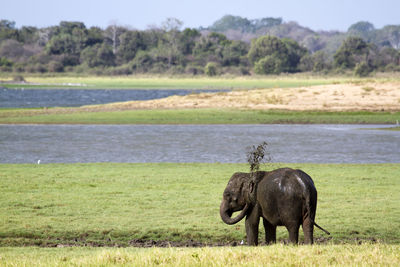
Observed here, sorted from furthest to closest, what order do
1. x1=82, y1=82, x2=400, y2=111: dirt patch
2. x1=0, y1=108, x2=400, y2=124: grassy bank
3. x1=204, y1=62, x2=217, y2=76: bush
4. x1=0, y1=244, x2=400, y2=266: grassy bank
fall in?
x1=204, y1=62, x2=217, y2=76: bush → x1=82, y1=82, x2=400, y2=111: dirt patch → x1=0, y1=108, x2=400, y2=124: grassy bank → x1=0, y1=244, x2=400, y2=266: grassy bank

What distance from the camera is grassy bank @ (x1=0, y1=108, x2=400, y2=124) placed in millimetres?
40969

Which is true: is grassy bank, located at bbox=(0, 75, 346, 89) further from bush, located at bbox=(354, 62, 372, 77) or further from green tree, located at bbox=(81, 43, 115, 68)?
green tree, located at bbox=(81, 43, 115, 68)

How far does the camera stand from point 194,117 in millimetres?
42594

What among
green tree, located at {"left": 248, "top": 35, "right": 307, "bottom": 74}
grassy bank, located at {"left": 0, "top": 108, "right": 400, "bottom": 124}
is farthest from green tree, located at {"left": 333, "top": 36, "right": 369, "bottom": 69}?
grassy bank, located at {"left": 0, "top": 108, "right": 400, "bottom": 124}

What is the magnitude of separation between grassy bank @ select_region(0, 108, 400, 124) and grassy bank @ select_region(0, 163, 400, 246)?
19.7m

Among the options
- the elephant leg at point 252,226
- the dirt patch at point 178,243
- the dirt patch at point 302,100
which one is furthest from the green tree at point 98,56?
the elephant leg at point 252,226

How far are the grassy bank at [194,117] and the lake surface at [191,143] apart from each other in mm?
1967

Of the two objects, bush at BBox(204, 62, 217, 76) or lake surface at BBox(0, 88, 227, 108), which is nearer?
lake surface at BBox(0, 88, 227, 108)

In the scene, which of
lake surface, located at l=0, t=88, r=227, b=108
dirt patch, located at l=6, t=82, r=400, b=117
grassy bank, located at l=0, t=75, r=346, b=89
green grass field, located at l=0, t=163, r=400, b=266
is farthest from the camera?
Result: grassy bank, located at l=0, t=75, r=346, b=89

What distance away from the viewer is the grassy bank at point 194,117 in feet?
134

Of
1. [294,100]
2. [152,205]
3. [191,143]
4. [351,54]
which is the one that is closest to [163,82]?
[351,54]

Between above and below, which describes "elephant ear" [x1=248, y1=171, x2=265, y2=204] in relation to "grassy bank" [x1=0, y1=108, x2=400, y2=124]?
above

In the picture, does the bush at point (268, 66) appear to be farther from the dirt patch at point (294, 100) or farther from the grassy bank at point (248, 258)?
the grassy bank at point (248, 258)

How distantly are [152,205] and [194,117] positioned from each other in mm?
27943
